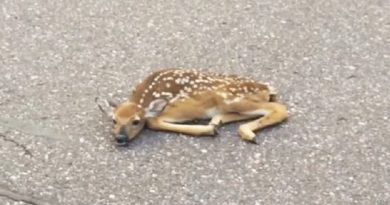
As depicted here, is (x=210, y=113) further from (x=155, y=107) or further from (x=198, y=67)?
(x=198, y=67)

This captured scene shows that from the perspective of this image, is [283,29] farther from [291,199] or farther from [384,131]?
[291,199]

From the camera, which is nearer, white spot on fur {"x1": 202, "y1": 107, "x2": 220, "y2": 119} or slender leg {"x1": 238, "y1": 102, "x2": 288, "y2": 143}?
slender leg {"x1": 238, "y1": 102, "x2": 288, "y2": 143}

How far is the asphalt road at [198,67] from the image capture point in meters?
4.61

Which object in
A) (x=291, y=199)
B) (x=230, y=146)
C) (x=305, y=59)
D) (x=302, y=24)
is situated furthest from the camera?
(x=302, y=24)

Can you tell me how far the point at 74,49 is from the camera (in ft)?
18.9

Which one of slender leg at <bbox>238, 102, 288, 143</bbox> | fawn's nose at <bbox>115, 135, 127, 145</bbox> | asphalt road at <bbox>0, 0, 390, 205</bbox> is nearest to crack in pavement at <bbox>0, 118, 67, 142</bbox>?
asphalt road at <bbox>0, 0, 390, 205</bbox>

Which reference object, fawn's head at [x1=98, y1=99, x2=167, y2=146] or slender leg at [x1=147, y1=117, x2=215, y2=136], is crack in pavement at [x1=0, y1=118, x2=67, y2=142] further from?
slender leg at [x1=147, y1=117, x2=215, y2=136]

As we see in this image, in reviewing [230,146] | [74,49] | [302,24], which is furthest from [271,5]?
[230,146]

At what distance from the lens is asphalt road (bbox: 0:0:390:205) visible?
15.1ft

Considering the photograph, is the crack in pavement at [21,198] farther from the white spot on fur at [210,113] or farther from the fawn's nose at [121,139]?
the white spot on fur at [210,113]

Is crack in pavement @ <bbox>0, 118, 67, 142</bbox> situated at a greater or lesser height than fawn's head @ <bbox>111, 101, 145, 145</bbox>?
lesser

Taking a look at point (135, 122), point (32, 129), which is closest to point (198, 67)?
point (135, 122)

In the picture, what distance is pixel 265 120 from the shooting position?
497 cm

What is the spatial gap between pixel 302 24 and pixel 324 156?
4.83 ft
